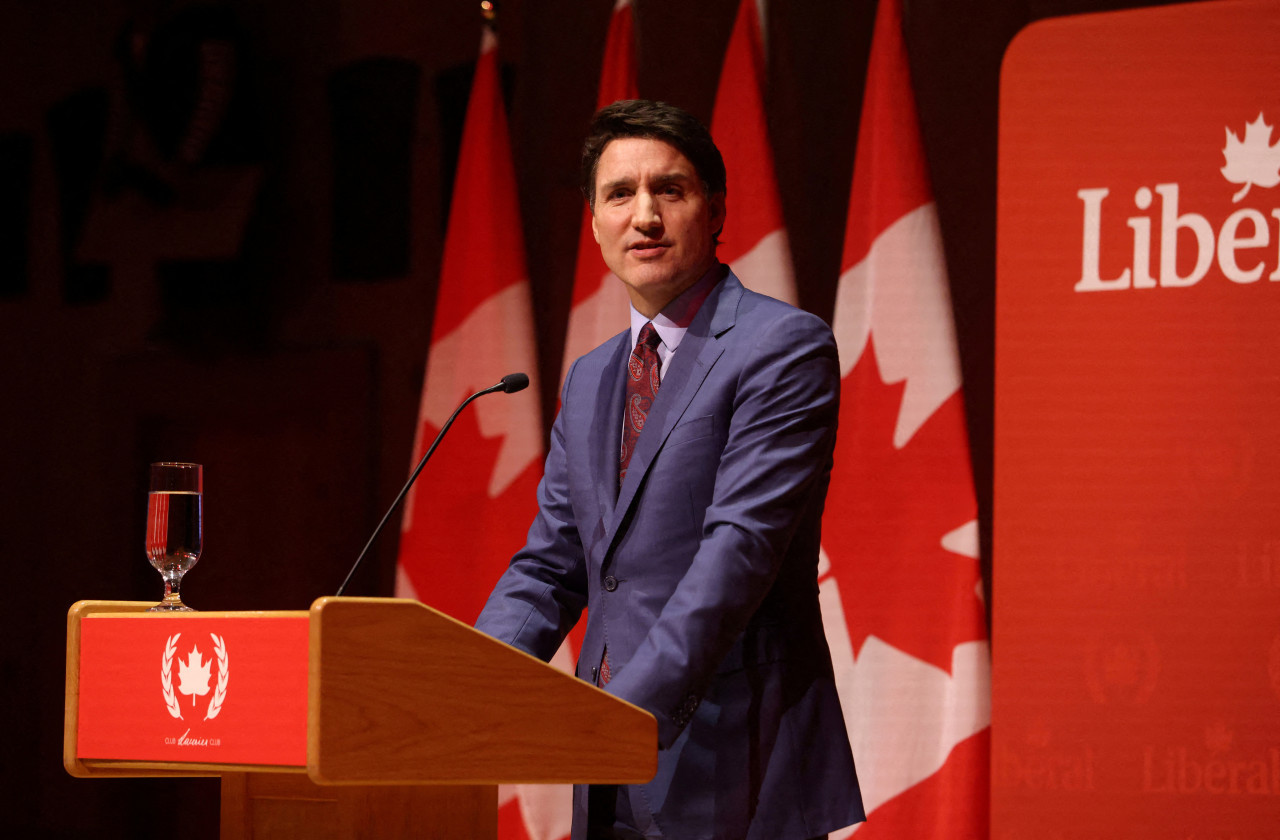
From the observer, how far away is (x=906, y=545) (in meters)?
3.32

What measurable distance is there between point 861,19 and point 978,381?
1.08 metres

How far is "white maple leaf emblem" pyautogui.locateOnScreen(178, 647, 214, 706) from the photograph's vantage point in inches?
59.3

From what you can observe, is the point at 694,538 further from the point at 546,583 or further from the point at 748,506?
the point at 546,583

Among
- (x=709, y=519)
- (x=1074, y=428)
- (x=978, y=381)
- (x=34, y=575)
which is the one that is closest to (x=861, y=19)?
(x=978, y=381)

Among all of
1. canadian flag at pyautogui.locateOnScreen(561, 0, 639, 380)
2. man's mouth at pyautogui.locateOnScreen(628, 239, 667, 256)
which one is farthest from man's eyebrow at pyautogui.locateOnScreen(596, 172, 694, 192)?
canadian flag at pyautogui.locateOnScreen(561, 0, 639, 380)

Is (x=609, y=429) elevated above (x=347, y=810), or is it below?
above

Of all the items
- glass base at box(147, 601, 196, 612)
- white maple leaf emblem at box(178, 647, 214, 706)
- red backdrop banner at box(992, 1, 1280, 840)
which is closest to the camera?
white maple leaf emblem at box(178, 647, 214, 706)

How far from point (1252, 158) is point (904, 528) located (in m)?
1.21

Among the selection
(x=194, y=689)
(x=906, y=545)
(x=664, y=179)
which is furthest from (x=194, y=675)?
(x=906, y=545)

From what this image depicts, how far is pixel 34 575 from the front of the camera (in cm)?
453

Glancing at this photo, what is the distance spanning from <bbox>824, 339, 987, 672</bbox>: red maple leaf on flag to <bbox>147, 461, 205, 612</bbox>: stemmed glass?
1891 millimetres

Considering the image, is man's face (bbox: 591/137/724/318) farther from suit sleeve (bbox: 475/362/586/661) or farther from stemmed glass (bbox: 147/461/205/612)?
stemmed glass (bbox: 147/461/205/612)

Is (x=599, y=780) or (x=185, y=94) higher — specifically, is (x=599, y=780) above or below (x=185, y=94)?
below

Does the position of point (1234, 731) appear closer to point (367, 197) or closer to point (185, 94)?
point (367, 197)
